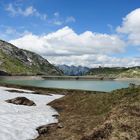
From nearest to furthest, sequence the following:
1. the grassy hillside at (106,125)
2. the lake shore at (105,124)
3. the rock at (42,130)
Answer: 1. the grassy hillside at (106,125)
2. the lake shore at (105,124)
3. the rock at (42,130)

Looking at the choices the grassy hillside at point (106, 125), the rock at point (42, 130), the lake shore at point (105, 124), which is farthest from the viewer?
the rock at point (42, 130)

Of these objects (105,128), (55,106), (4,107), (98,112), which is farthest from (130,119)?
(55,106)

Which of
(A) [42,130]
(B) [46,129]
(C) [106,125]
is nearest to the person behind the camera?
(C) [106,125]

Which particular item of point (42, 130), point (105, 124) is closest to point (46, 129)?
point (42, 130)

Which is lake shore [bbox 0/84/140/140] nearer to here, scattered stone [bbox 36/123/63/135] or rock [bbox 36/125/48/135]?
scattered stone [bbox 36/123/63/135]

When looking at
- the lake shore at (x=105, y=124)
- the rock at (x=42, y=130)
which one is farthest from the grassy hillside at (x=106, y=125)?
the rock at (x=42, y=130)

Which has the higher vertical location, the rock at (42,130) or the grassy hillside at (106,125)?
the grassy hillside at (106,125)

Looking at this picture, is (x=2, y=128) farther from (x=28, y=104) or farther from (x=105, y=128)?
(x=28, y=104)

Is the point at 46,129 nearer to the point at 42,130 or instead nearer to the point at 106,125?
the point at 42,130

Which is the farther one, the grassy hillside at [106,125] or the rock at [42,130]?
the rock at [42,130]

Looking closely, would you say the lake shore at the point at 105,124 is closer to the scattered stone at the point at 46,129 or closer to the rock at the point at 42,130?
the scattered stone at the point at 46,129

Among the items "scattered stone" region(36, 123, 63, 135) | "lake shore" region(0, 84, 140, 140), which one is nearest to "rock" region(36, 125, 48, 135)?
"scattered stone" region(36, 123, 63, 135)

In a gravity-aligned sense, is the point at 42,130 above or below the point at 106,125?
below

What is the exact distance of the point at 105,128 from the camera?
17.4 metres
